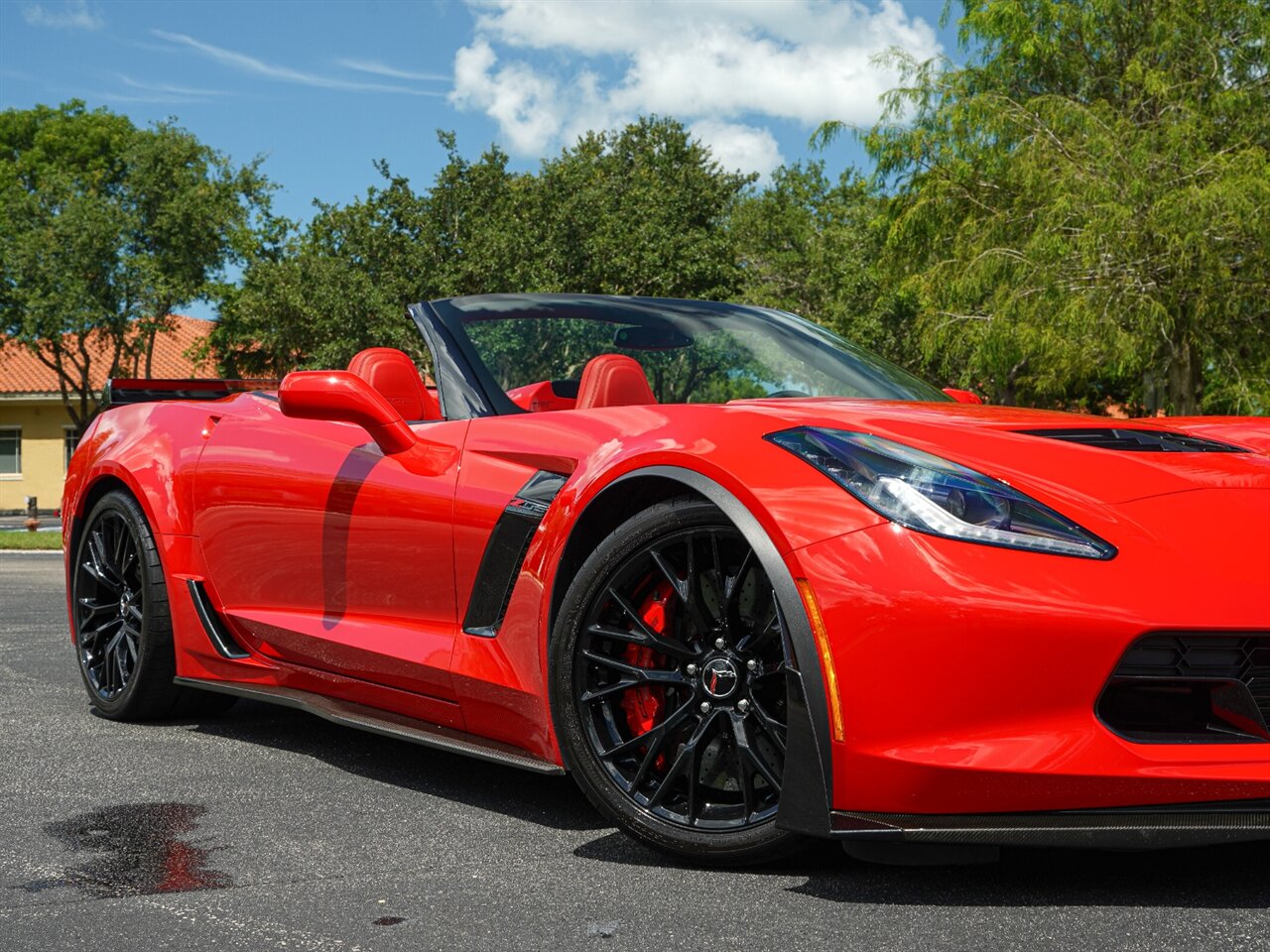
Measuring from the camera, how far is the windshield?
447cm

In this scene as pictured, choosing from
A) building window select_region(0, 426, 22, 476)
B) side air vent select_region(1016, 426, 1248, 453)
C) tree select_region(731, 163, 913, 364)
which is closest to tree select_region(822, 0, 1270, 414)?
tree select_region(731, 163, 913, 364)

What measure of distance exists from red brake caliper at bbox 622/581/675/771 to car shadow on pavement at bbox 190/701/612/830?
0.42 m

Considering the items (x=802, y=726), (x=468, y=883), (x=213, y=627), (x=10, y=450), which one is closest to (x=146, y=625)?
(x=213, y=627)

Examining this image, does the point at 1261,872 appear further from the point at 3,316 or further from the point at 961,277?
the point at 3,316

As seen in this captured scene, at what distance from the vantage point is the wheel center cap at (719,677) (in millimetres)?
3240

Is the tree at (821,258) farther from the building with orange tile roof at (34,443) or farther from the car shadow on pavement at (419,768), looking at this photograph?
the car shadow on pavement at (419,768)

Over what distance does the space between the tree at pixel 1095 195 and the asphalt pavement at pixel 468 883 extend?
727 inches

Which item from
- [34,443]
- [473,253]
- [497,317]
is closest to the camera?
[497,317]

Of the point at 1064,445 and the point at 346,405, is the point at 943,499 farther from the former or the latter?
the point at 346,405

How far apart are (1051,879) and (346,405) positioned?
2108 millimetres

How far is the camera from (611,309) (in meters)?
4.69

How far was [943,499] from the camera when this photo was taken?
3000mm

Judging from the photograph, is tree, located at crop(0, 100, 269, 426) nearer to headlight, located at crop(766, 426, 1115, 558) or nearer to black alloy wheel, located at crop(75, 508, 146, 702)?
black alloy wheel, located at crop(75, 508, 146, 702)

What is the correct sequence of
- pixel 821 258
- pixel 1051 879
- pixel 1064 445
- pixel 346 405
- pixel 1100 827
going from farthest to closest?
pixel 821 258 < pixel 346 405 < pixel 1064 445 < pixel 1051 879 < pixel 1100 827
